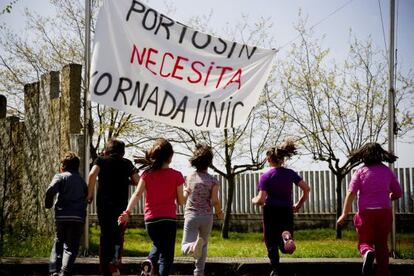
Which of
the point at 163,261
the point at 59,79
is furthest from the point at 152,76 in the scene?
the point at 59,79

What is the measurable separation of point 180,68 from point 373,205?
9.43ft

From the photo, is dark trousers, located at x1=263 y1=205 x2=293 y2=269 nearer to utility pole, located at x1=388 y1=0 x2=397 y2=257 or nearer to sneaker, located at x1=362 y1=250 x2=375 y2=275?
sneaker, located at x1=362 y1=250 x2=375 y2=275

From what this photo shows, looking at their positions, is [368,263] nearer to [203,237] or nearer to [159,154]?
[203,237]

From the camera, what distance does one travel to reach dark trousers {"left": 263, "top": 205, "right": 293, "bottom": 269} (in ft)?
24.8

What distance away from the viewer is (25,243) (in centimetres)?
1154

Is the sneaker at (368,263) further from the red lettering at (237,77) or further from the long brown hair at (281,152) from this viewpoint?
the red lettering at (237,77)

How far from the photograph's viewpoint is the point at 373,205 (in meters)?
7.19

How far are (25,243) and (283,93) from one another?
1109 cm

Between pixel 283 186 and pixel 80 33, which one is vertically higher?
pixel 80 33

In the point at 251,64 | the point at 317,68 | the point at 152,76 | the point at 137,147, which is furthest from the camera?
the point at 137,147

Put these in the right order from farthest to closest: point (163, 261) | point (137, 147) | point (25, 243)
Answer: point (137, 147) → point (25, 243) → point (163, 261)

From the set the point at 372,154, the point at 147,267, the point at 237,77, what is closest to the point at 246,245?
the point at 237,77

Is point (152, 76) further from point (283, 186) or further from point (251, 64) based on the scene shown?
point (283, 186)

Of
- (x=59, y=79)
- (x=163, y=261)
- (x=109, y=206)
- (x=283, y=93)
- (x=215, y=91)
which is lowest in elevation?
(x=163, y=261)
